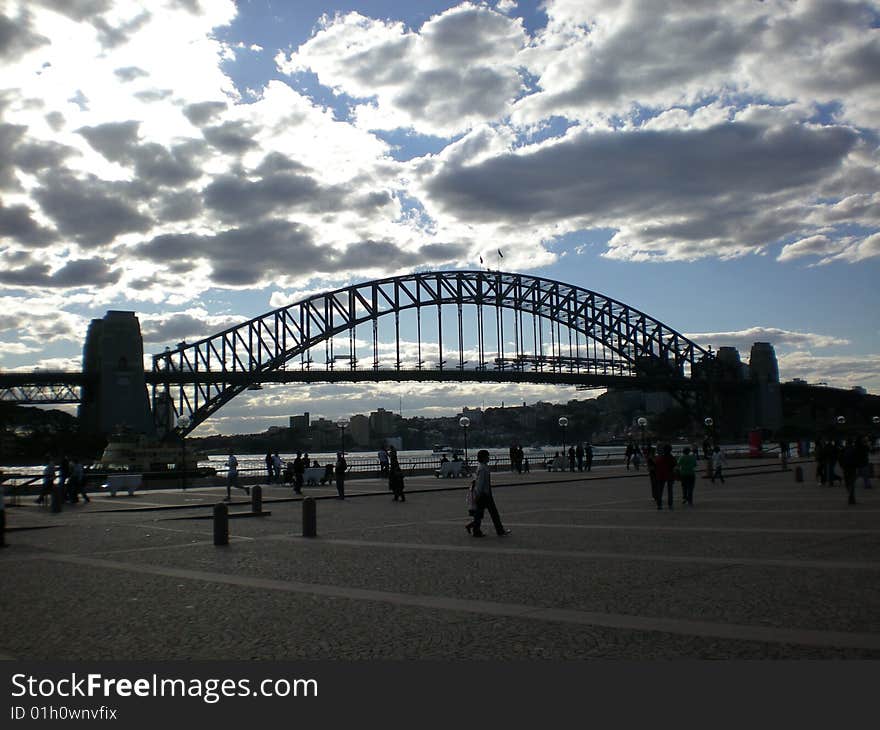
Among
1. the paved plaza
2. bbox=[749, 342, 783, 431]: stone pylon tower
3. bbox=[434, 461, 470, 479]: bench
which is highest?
bbox=[749, 342, 783, 431]: stone pylon tower

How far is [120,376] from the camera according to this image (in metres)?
76.9

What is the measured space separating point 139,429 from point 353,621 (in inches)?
2853

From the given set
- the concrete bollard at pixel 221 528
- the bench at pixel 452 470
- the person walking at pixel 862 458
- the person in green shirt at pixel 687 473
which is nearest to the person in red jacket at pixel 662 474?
the person in green shirt at pixel 687 473

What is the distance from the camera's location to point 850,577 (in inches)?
379

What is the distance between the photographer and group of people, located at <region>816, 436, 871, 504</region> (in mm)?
19875

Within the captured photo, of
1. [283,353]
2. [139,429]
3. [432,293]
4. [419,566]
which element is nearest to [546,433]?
[432,293]

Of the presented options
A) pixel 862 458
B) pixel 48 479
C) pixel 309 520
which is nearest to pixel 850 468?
pixel 862 458

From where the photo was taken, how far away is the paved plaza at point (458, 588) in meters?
6.98

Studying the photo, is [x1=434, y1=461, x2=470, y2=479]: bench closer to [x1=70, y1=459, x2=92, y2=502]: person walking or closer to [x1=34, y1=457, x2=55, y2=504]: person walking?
[x1=70, y1=459, x2=92, y2=502]: person walking

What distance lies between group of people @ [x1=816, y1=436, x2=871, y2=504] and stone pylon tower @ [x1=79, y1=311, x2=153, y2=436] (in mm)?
60438

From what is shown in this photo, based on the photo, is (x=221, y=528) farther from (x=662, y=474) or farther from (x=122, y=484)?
(x=122, y=484)

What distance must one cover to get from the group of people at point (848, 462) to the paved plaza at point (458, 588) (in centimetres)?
82

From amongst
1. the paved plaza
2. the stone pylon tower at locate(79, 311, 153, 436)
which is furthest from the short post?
the stone pylon tower at locate(79, 311, 153, 436)

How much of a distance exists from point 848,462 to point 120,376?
224ft
